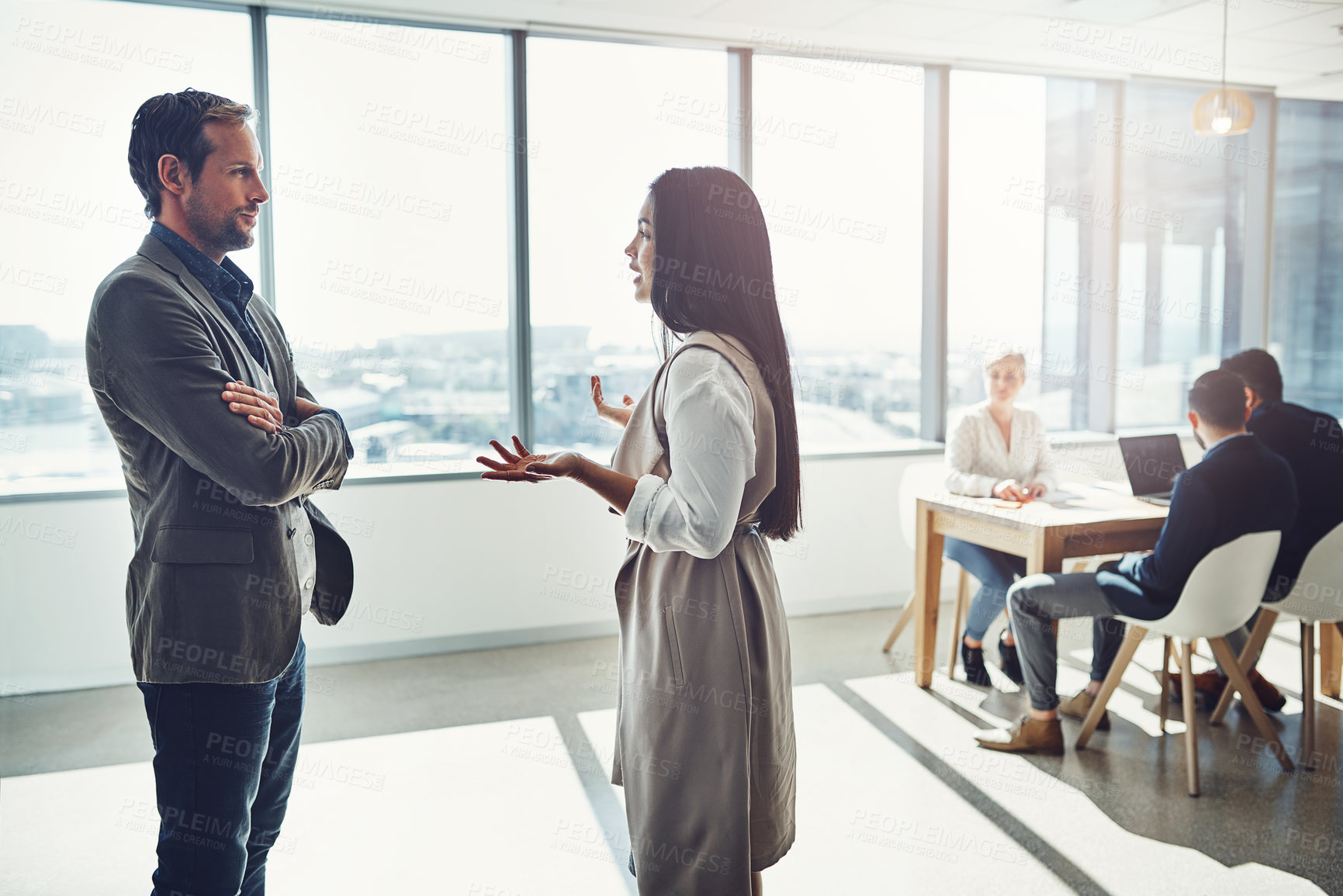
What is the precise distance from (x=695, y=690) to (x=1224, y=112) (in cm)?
346

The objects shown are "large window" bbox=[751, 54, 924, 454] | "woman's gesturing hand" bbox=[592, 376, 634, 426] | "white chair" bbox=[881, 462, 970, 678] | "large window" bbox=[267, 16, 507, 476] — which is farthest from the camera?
"large window" bbox=[751, 54, 924, 454]

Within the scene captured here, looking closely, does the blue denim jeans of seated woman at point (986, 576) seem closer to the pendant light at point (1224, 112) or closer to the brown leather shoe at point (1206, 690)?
the brown leather shoe at point (1206, 690)

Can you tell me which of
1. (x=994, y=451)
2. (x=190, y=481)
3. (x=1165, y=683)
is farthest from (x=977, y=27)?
(x=190, y=481)

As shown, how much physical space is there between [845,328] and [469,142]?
2.01 m

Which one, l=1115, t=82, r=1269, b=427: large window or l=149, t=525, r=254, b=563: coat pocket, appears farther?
l=1115, t=82, r=1269, b=427: large window

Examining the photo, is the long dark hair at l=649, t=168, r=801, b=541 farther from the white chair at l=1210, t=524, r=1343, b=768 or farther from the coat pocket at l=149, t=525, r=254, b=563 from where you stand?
the white chair at l=1210, t=524, r=1343, b=768

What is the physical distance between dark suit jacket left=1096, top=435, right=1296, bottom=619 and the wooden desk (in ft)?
0.89

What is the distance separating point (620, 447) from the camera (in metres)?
1.49

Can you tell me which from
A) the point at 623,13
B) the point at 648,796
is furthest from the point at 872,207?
the point at 648,796

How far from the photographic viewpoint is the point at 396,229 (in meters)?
3.99

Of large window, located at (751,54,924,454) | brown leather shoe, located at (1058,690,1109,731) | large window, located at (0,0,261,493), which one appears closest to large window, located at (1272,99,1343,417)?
large window, located at (751,54,924,454)

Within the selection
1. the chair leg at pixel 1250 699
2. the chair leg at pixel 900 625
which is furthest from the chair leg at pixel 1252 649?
the chair leg at pixel 900 625

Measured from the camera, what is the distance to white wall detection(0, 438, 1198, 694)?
3.52 metres

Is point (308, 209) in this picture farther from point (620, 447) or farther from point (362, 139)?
point (620, 447)
